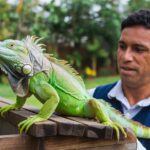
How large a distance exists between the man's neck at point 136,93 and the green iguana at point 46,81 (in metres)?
0.93

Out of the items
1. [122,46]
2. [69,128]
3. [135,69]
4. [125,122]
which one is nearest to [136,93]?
[135,69]

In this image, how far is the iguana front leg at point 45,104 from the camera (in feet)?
6.47

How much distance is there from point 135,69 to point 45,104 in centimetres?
105

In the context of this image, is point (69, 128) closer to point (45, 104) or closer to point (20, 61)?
point (45, 104)

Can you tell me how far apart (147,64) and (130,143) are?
97 cm

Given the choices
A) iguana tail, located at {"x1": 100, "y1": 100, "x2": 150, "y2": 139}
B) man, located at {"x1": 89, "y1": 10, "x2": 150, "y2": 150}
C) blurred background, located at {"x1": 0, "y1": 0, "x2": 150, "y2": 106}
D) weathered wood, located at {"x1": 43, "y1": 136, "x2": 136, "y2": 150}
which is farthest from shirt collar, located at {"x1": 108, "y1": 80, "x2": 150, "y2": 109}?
blurred background, located at {"x1": 0, "y1": 0, "x2": 150, "y2": 106}

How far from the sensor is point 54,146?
6.40 ft

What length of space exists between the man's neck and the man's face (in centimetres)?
17

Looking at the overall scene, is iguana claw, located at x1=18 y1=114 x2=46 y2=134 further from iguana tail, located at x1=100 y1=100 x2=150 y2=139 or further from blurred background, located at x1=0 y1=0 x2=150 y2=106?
blurred background, located at x1=0 y1=0 x2=150 y2=106

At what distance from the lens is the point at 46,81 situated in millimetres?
2209

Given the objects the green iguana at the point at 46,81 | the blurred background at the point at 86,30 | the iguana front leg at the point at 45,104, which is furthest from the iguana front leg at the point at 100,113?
the blurred background at the point at 86,30

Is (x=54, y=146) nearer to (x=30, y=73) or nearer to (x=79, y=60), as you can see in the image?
(x=30, y=73)

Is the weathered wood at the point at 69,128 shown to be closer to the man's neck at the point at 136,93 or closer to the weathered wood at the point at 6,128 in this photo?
the weathered wood at the point at 6,128

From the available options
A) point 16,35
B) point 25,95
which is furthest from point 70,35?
point 25,95
